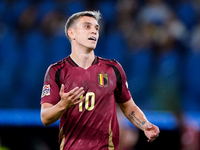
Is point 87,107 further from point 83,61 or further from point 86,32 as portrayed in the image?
point 86,32

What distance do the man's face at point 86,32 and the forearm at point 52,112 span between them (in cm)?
75

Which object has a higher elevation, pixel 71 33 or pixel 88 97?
pixel 71 33

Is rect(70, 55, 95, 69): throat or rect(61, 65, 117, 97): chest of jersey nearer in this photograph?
rect(61, 65, 117, 97): chest of jersey

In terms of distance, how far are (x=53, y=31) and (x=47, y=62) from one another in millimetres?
1143

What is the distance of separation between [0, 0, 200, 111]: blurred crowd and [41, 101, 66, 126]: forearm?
3.35m

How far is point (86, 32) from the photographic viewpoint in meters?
3.49

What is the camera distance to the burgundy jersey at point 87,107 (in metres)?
3.23

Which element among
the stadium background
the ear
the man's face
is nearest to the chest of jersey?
the man's face

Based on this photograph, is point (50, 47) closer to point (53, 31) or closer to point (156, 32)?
point (53, 31)

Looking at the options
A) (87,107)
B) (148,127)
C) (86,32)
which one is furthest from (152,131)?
(86,32)

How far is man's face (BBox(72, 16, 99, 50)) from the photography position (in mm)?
3447

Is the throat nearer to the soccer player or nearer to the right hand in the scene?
the soccer player

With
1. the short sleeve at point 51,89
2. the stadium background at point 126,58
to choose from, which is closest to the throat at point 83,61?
the short sleeve at point 51,89

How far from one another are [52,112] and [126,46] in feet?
15.1
